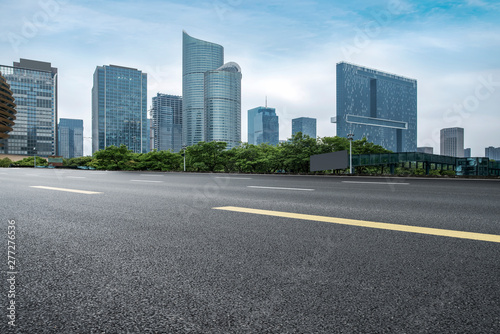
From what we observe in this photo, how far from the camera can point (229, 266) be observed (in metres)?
2.06

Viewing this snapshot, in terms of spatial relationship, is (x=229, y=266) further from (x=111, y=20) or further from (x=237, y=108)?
(x=237, y=108)

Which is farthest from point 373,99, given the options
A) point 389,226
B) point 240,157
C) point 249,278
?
point 249,278

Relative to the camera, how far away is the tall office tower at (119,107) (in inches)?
6565

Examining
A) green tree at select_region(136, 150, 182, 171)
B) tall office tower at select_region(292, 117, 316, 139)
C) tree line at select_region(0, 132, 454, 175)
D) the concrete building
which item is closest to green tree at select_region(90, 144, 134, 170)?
tree line at select_region(0, 132, 454, 175)

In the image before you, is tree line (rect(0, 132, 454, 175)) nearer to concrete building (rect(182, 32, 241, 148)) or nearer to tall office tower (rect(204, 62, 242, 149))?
concrete building (rect(182, 32, 241, 148))

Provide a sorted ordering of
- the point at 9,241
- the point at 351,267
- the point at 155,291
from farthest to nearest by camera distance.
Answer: the point at 9,241 → the point at 351,267 → the point at 155,291

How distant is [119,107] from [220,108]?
6382 centimetres

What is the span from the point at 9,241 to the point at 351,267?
2.85 m

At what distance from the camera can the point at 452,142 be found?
5900cm

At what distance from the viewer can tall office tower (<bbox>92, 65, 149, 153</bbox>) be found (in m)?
167

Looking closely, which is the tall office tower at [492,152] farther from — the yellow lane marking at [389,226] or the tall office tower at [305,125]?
the yellow lane marking at [389,226]

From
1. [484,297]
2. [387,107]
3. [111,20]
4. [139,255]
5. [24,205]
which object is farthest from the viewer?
→ [387,107]

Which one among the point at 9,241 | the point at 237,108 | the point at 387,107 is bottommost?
the point at 9,241

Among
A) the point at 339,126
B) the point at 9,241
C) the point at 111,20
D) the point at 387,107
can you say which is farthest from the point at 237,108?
the point at 9,241
